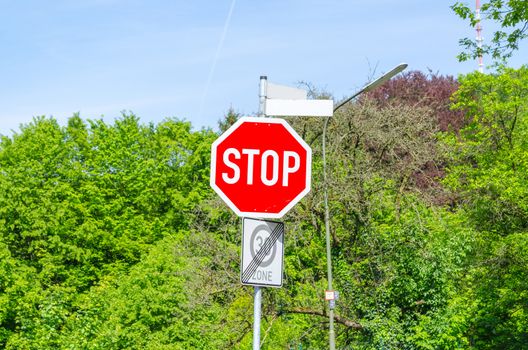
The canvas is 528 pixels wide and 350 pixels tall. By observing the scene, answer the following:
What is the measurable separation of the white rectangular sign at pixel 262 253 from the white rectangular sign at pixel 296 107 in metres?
0.80

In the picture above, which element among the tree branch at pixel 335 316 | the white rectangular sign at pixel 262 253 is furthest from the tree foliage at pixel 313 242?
the white rectangular sign at pixel 262 253

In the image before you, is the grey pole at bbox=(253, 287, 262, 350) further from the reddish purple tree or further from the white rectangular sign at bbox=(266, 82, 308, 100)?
the reddish purple tree

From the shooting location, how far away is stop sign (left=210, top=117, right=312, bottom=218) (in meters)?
5.47

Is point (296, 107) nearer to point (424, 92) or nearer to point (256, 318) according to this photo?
point (256, 318)

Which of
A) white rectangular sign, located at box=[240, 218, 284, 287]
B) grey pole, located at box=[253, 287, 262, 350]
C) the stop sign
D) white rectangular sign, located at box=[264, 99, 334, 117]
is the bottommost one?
grey pole, located at box=[253, 287, 262, 350]

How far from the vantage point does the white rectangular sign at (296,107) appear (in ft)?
19.2

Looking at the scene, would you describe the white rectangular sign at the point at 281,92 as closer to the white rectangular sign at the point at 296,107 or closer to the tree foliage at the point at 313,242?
the white rectangular sign at the point at 296,107

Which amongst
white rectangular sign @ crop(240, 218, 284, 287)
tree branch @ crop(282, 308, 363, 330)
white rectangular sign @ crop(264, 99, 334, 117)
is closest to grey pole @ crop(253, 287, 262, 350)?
white rectangular sign @ crop(240, 218, 284, 287)

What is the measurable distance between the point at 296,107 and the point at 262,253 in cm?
106

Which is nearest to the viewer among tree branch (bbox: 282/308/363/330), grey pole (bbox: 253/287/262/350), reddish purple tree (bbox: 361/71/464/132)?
grey pole (bbox: 253/287/262/350)

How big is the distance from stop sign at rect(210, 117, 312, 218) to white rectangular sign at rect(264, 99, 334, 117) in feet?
1.09

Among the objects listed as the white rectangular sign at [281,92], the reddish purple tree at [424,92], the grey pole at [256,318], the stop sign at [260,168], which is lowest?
the grey pole at [256,318]

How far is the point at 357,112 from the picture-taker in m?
24.4

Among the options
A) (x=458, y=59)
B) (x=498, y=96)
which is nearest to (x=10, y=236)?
(x=498, y=96)
